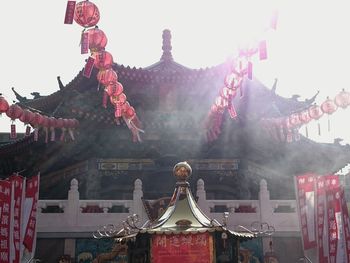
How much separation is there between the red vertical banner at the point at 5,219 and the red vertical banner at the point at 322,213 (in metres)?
7.34

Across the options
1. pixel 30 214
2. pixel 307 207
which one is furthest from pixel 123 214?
pixel 307 207

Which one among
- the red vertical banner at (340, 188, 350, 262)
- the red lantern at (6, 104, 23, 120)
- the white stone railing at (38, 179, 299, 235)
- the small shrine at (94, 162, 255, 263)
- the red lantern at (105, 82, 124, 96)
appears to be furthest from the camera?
the white stone railing at (38, 179, 299, 235)

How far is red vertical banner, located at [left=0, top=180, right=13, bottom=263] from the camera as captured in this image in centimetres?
1126

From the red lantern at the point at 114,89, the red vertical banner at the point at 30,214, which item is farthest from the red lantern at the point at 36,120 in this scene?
the red lantern at the point at 114,89

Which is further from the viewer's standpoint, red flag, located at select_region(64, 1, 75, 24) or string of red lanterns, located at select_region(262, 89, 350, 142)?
string of red lanterns, located at select_region(262, 89, 350, 142)

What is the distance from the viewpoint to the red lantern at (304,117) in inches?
537

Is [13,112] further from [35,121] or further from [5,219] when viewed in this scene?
[5,219]

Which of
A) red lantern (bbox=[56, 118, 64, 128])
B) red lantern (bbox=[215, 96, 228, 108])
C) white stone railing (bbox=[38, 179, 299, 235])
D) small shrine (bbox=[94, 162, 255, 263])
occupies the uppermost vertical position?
red lantern (bbox=[215, 96, 228, 108])

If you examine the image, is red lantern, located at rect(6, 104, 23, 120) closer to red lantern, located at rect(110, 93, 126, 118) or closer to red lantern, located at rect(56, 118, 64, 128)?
red lantern, located at rect(56, 118, 64, 128)

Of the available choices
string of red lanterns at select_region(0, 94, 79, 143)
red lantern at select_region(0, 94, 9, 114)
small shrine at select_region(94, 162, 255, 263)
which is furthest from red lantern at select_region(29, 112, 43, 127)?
small shrine at select_region(94, 162, 255, 263)

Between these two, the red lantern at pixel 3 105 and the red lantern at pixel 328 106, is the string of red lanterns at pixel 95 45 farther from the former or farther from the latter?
the red lantern at pixel 328 106

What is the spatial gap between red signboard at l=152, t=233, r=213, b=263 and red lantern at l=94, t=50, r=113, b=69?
5.34m

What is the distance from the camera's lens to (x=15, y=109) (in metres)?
12.4

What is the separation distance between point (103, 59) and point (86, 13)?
1.84 metres
